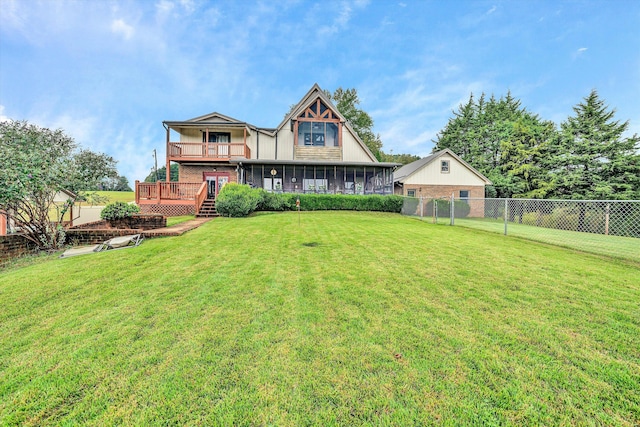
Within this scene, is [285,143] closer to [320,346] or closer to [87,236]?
[87,236]

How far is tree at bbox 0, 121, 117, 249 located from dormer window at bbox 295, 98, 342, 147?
51.0 feet

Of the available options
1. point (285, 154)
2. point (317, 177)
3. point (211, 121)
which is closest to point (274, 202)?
point (317, 177)

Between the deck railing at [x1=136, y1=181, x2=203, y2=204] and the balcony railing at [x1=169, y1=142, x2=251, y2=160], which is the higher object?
the balcony railing at [x1=169, y1=142, x2=251, y2=160]

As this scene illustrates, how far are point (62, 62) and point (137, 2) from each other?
39.0ft

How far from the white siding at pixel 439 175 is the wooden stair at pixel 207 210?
18.4m

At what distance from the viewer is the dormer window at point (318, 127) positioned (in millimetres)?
21062

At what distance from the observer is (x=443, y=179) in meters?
25.6

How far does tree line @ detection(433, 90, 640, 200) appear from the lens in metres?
19.6

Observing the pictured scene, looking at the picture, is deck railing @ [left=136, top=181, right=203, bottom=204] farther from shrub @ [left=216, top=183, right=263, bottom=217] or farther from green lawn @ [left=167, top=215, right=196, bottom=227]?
shrub @ [left=216, top=183, right=263, bottom=217]

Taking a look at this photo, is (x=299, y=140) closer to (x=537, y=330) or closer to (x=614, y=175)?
(x=537, y=330)

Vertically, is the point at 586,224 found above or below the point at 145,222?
below

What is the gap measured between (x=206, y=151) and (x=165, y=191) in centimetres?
493

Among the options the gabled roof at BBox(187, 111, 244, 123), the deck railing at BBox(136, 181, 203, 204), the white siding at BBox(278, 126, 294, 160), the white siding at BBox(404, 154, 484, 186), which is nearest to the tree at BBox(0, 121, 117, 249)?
→ the deck railing at BBox(136, 181, 203, 204)

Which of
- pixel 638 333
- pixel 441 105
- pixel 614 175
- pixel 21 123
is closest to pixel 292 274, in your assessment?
pixel 638 333
